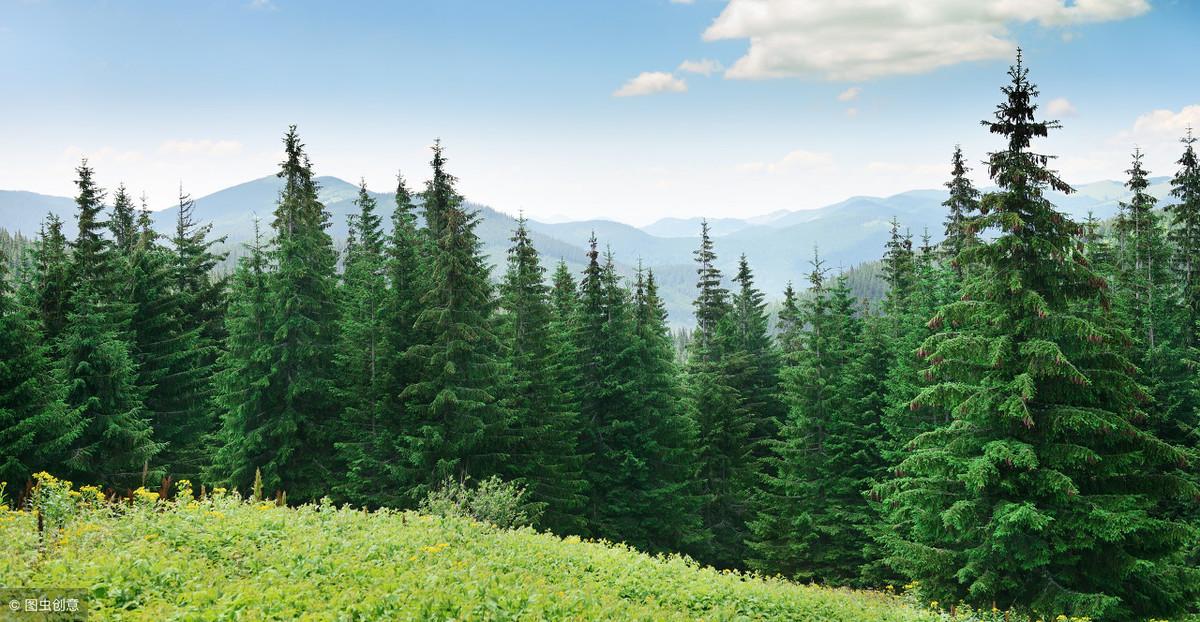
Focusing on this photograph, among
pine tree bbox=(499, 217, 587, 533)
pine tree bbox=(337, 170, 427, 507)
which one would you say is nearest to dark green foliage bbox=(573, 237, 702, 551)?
pine tree bbox=(499, 217, 587, 533)

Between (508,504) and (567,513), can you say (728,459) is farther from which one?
(508,504)

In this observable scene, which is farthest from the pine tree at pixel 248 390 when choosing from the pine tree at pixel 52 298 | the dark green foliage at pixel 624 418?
the dark green foliage at pixel 624 418

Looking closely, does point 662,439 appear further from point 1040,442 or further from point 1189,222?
point 1189,222

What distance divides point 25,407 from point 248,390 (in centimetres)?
716

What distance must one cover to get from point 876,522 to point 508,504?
57.9 feet

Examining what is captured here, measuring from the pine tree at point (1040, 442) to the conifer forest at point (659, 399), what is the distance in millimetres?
73

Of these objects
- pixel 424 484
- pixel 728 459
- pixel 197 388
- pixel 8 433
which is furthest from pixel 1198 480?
pixel 197 388

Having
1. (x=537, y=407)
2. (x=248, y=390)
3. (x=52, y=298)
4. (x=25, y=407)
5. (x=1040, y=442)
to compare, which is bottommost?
(x=537, y=407)

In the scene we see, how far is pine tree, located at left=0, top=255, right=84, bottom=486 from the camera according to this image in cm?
2044

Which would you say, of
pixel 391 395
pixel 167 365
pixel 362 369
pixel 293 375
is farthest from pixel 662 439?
pixel 167 365

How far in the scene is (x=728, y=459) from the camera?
37.1 metres

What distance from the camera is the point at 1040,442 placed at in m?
15.9

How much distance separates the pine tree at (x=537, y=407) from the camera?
28219mm

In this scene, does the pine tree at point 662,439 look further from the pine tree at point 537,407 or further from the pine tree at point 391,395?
the pine tree at point 391,395
